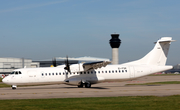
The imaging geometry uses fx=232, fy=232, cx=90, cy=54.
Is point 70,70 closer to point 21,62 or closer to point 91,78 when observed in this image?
point 91,78

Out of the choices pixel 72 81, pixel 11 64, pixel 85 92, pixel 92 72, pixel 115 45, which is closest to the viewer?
pixel 85 92

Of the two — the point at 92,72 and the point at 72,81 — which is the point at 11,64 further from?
the point at 92,72

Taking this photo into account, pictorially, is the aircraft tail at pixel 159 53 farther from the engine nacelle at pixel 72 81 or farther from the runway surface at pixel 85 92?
the engine nacelle at pixel 72 81

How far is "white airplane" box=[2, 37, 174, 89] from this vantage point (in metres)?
30.7

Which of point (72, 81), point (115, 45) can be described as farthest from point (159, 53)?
point (115, 45)

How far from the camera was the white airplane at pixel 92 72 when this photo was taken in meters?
30.7

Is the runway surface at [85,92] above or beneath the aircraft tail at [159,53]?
beneath

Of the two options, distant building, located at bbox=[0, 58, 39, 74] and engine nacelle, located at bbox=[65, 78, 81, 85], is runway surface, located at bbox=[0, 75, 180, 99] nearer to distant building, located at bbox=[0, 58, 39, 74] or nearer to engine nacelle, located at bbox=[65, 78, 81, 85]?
engine nacelle, located at bbox=[65, 78, 81, 85]

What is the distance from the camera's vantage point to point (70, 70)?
31047mm

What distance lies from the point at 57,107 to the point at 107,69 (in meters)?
18.0

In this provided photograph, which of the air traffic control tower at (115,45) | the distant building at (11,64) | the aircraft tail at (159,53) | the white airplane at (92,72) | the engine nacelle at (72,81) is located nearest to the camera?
the white airplane at (92,72)

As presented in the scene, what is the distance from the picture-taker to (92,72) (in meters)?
32.5

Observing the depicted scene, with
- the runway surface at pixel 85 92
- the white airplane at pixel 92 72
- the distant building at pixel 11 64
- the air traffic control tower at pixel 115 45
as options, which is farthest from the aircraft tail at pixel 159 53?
the air traffic control tower at pixel 115 45

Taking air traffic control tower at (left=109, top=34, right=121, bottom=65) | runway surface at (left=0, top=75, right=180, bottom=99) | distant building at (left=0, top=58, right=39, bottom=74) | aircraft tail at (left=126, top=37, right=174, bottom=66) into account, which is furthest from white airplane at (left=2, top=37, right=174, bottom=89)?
air traffic control tower at (left=109, top=34, right=121, bottom=65)
